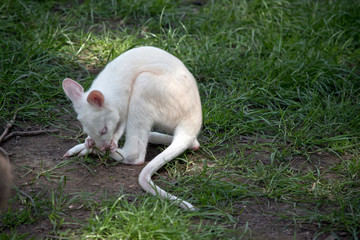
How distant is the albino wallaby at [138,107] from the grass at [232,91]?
0.34 m

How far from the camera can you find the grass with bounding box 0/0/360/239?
3.62 metres

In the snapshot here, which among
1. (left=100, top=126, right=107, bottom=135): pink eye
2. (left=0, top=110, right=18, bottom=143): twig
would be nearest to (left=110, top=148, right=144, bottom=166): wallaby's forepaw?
(left=100, top=126, right=107, bottom=135): pink eye

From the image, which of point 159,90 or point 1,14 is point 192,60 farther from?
point 1,14

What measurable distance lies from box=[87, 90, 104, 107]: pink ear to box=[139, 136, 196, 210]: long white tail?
693 mm

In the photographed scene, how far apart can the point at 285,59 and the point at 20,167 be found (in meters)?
3.50

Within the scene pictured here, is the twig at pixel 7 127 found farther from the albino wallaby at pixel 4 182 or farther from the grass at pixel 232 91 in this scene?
the albino wallaby at pixel 4 182

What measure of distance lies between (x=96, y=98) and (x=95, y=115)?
16cm

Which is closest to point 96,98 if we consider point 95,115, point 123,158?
point 95,115

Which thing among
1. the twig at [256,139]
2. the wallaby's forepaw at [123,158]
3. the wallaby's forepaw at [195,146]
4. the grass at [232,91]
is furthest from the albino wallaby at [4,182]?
the twig at [256,139]

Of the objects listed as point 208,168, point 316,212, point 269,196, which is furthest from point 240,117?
point 316,212

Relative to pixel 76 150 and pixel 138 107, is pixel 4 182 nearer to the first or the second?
pixel 76 150

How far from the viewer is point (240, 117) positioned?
5.03m

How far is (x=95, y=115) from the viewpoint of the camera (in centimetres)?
402

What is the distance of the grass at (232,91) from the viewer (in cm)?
362
